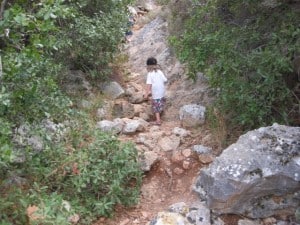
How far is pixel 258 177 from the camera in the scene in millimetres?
3844

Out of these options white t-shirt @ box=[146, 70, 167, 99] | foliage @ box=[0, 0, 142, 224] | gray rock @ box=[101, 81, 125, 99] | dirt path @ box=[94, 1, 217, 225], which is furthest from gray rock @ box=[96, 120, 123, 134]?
gray rock @ box=[101, 81, 125, 99]

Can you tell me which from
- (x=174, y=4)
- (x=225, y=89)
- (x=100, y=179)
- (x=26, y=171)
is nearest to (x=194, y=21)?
(x=225, y=89)

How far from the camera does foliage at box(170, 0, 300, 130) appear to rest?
177 inches

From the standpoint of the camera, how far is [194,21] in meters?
5.61

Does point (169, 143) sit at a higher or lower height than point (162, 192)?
higher

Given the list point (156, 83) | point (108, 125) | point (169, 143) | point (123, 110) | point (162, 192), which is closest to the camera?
point (162, 192)

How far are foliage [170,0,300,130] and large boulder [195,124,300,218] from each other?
0.57 meters

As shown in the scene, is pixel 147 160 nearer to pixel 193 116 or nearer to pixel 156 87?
pixel 193 116

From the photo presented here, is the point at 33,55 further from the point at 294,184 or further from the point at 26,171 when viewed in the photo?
the point at 294,184

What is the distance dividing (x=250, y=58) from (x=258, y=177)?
1352 millimetres

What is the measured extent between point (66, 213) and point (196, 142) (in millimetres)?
2229

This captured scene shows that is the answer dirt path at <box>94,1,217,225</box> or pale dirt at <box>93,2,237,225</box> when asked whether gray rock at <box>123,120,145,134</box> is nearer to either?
dirt path at <box>94,1,217,225</box>

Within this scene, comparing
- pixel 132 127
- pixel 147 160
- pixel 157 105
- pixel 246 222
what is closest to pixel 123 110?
pixel 157 105

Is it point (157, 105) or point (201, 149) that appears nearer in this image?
point (201, 149)
